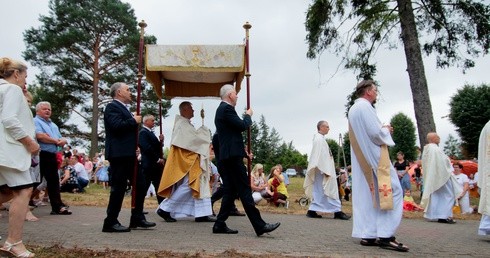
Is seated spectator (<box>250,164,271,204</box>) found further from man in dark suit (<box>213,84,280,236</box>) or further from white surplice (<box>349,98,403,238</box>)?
white surplice (<box>349,98,403,238</box>)

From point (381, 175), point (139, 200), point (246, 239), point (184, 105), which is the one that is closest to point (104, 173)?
point (184, 105)

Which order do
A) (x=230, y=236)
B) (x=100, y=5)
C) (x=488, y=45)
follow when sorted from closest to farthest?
(x=230, y=236)
(x=488, y=45)
(x=100, y=5)

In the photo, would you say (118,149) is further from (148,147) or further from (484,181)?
(484,181)

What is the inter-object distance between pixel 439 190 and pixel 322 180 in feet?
7.79

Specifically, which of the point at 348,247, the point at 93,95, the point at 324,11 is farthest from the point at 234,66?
the point at 93,95

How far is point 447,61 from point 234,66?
1071cm

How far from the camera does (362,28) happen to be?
659 inches

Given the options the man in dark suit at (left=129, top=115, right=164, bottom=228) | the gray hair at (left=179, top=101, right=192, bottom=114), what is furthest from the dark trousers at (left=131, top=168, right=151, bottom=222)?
the gray hair at (left=179, top=101, right=192, bottom=114)

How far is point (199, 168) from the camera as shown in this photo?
8.17m

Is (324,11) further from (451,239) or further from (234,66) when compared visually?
(451,239)

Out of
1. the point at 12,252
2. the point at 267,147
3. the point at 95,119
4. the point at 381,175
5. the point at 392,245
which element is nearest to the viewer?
the point at 12,252

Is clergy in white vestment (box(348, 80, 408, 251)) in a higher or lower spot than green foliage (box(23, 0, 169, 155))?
lower

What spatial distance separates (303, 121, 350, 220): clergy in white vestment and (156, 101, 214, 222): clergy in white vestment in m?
2.53

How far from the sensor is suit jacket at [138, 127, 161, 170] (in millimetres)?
8273
